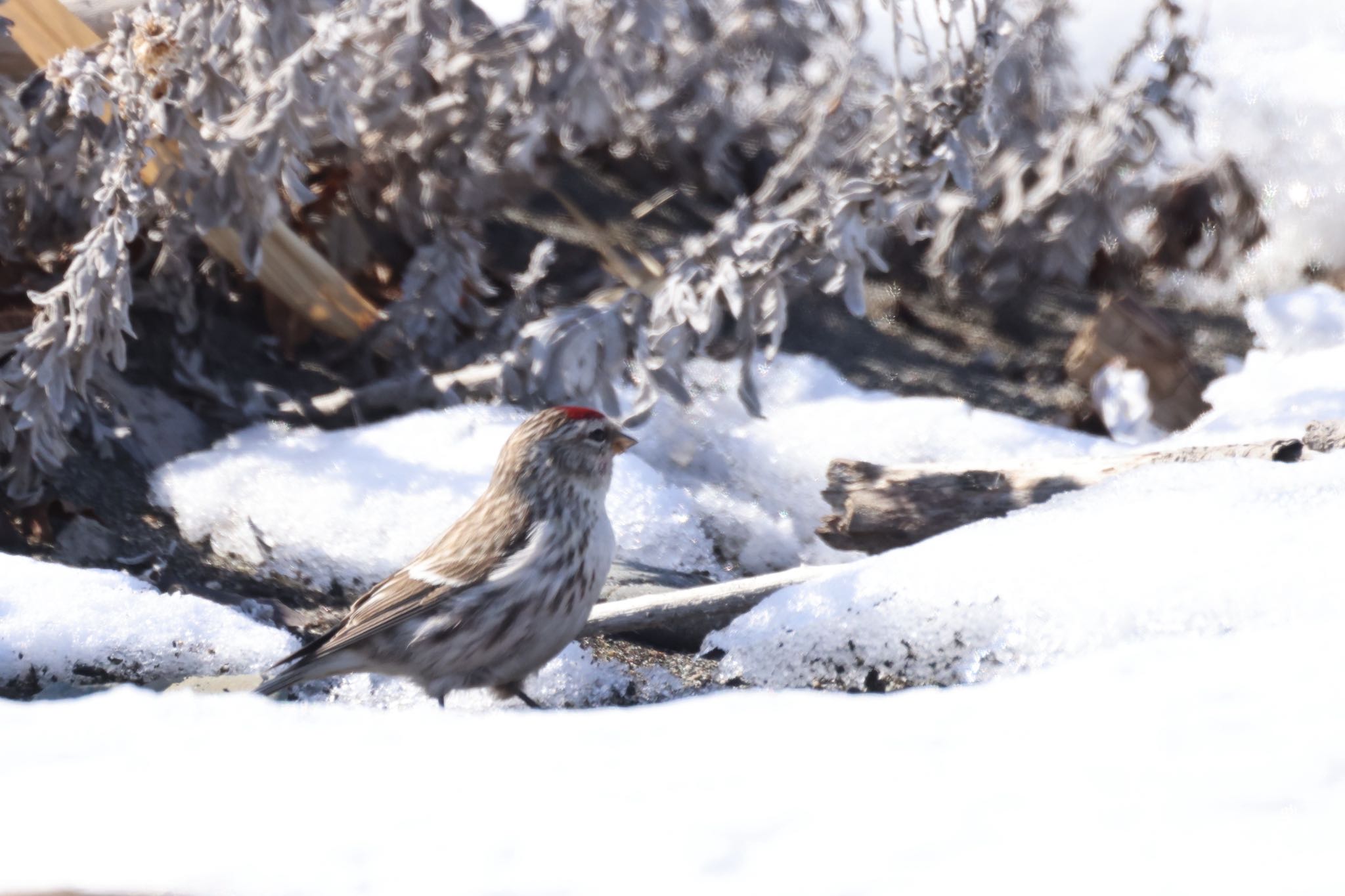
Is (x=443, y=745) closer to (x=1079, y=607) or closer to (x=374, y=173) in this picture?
(x=1079, y=607)

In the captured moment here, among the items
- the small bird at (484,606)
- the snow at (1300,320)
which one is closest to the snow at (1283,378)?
the snow at (1300,320)

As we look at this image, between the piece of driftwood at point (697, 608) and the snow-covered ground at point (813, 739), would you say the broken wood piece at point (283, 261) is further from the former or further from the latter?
the piece of driftwood at point (697, 608)

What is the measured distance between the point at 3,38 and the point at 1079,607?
3498 mm

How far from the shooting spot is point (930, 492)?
3156mm

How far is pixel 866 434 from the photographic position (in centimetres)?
397

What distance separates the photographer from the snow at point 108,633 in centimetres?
267

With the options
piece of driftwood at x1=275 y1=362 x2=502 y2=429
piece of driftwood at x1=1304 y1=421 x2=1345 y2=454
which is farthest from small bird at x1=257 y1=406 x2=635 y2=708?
piece of driftwood at x1=1304 y1=421 x2=1345 y2=454

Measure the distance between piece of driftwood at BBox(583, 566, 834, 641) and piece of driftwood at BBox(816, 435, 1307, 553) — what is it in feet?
0.97

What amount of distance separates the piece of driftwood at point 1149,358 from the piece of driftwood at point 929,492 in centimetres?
114

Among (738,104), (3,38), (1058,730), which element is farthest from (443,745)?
(738,104)

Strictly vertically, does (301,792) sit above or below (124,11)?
below

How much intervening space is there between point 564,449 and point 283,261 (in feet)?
4.91

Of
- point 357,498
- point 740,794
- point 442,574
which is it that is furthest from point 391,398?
point 740,794

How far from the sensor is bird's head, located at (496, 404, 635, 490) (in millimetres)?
3004
